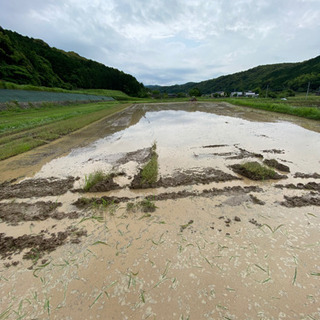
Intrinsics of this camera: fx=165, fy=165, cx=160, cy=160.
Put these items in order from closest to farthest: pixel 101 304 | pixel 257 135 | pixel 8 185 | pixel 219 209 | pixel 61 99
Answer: pixel 101 304 < pixel 219 209 < pixel 8 185 < pixel 257 135 < pixel 61 99

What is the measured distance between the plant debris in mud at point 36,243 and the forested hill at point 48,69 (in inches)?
1587

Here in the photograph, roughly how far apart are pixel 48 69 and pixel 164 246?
6354 cm

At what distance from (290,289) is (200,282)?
37.6 inches

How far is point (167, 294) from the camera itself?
5.87 ft

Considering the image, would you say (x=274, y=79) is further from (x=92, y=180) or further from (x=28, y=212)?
(x=28, y=212)

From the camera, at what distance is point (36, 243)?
246 cm

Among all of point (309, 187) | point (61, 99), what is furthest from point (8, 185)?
point (61, 99)

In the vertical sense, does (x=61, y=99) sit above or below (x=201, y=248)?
above

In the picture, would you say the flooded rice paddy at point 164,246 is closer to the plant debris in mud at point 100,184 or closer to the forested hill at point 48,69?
the plant debris in mud at point 100,184

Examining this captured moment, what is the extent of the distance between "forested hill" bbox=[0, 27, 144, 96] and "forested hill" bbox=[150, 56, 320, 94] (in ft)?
230

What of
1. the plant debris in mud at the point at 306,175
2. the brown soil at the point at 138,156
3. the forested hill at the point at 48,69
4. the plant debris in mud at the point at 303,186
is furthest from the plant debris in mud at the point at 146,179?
the forested hill at the point at 48,69

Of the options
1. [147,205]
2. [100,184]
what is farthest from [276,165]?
[100,184]

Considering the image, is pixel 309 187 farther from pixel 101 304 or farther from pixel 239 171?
pixel 101 304

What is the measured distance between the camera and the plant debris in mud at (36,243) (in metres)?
2.31
